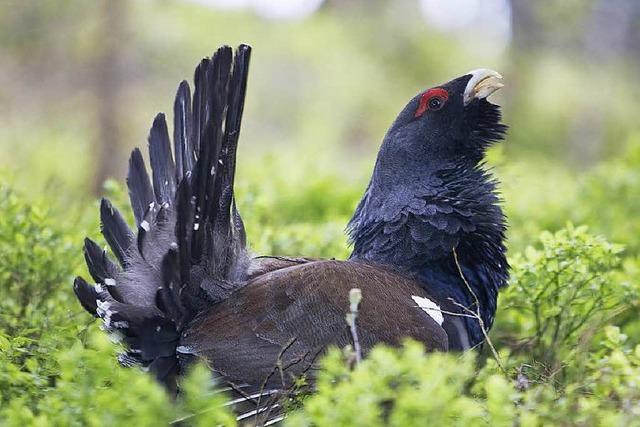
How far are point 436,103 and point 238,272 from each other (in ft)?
4.97

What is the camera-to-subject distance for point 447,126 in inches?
184

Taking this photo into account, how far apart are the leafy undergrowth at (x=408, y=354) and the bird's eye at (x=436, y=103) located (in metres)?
0.87

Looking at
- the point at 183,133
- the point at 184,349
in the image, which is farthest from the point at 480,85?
the point at 184,349

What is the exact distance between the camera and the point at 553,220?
7234 millimetres

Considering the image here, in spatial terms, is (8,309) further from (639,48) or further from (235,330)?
(639,48)

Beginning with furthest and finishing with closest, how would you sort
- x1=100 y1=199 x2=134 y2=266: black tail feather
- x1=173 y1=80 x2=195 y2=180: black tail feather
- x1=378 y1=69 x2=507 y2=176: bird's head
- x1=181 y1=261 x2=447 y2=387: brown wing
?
x1=378 y1=69 x2=507 y2=176: bird's head, x1=100 y1=199 x2=134 y2=266: black tail feather, x1=173 y1=80 x2=195 y2=180: black tail feather, x1=181 y1=261 x2=447 y2=387: brown wing

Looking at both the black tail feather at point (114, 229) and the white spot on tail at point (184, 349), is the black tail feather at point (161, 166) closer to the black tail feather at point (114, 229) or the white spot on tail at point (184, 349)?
the black tail feather at point (114, 229)

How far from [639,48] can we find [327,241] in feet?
67.1

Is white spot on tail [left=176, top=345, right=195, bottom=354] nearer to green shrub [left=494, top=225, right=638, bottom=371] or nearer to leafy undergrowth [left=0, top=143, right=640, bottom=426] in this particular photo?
leafy undergrowth [left=0, top=143, right=640, bottom=426]

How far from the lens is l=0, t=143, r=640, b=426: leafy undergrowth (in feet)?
7.79

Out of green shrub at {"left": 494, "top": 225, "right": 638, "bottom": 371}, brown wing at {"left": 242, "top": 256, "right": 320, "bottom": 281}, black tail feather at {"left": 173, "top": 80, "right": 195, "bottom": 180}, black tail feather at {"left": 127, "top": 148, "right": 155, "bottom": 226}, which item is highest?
black tail feather at {"left": 173, "top": 80, "right": 195, "bottom": 180}

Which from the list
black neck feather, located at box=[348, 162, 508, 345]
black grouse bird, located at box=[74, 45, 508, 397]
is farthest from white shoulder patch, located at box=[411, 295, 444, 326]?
black neck feather, located at box=[348, 162, 508, 345]

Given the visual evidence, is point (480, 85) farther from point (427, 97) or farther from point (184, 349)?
point (184, 349)

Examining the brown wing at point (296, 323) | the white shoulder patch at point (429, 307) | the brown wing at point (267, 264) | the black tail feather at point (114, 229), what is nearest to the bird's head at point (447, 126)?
the brown wing at point (267, 264)
